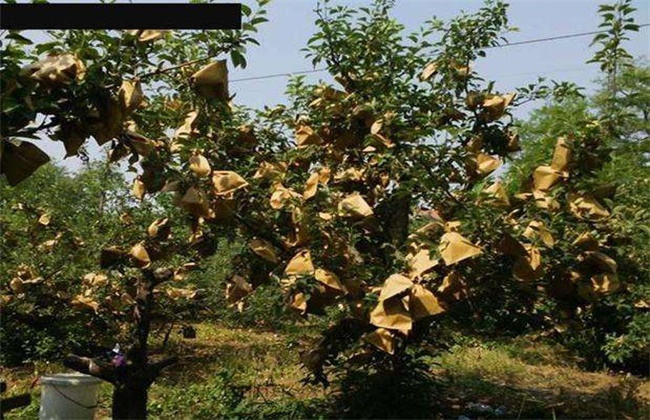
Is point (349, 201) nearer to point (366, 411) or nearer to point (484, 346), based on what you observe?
point (366, 411)

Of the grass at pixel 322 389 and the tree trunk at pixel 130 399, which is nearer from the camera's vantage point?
the tree trunk at pixel 130 399

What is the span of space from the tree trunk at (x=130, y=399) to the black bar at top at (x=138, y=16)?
3943 millimetres

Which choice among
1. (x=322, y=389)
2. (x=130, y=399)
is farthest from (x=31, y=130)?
(x=322, y=389)

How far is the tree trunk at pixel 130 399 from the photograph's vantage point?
510 cm

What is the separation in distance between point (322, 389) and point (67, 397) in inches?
99.7

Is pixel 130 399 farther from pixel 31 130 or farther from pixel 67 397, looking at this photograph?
pixel 31 130

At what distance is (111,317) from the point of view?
6324 millimetres

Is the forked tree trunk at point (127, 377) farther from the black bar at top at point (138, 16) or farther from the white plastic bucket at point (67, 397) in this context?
the black bar at top at point (138, 16)

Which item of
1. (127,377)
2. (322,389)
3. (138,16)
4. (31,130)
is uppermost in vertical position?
(31,130)

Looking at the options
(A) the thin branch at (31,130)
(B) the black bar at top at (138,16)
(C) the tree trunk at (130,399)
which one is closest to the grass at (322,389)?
(C) the tree trunk at (130,399)

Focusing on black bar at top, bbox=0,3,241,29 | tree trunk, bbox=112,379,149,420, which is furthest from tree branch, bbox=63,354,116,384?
black bar at top, bbox=0,3,241,29

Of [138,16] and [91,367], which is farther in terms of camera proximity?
[91,367]

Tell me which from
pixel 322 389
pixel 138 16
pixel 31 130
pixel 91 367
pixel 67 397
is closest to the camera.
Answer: pixel 138 16

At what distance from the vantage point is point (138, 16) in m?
1.58
